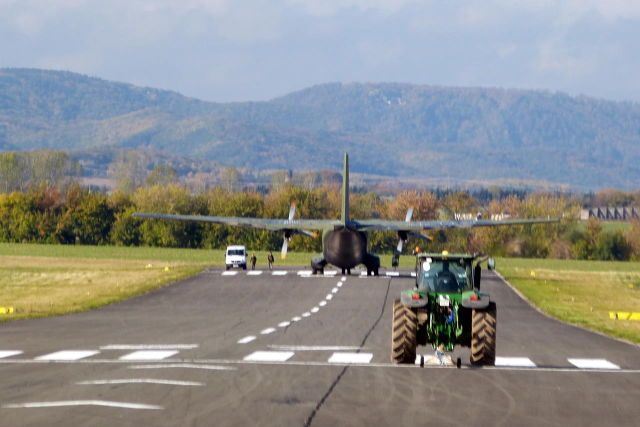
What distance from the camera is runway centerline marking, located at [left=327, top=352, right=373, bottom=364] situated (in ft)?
75.2

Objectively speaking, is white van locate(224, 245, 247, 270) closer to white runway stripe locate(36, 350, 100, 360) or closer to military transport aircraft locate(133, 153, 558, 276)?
military transport aircraft locate(133, 153, 558, 276)

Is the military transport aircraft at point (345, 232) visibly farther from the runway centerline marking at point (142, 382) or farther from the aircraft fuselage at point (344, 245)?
the runway centerline marking at point (142, 382)

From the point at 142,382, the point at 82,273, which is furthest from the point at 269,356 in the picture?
the point at 82,273

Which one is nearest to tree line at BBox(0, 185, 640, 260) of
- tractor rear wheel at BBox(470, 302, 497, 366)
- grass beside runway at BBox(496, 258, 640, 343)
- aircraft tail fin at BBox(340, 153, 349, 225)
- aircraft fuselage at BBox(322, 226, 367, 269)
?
grass beside runway at BBox(496, 258, 640, 343)

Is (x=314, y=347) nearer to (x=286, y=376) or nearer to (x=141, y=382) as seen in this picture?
(x=286, y=376)

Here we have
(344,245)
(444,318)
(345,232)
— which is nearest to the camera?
(444,318)

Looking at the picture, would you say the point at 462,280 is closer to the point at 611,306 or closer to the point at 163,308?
the point at 163,308

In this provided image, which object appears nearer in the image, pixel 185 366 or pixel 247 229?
pixel 185 366

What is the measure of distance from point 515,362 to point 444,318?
2.25 m

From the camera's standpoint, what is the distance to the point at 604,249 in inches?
4911

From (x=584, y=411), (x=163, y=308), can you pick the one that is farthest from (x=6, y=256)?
(x=584, y=411)

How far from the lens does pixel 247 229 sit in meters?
125

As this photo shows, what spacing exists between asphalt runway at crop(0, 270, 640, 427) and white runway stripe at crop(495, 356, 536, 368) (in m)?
0.05

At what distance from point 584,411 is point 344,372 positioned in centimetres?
529
